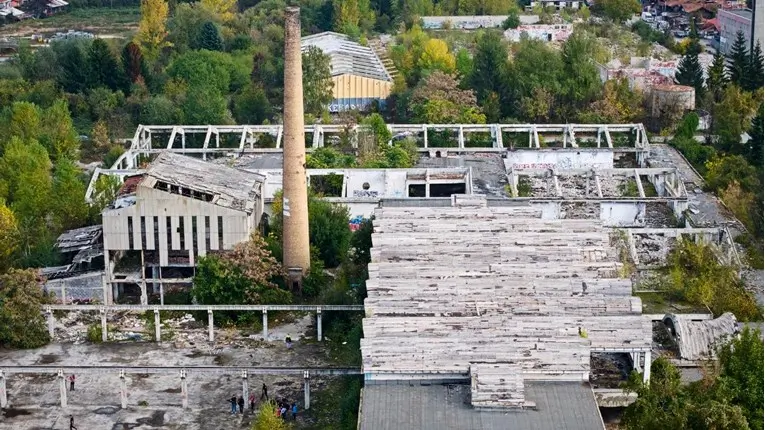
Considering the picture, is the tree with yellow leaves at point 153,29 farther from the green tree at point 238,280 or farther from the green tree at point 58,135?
the green tree at point 238,280

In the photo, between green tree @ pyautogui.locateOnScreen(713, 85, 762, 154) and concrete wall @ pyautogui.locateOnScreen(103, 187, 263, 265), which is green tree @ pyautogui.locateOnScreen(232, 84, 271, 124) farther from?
concrete wall @ pyautogui.locateOnScreen(103, 187, 263, 265)

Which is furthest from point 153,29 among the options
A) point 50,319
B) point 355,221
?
point 50,319

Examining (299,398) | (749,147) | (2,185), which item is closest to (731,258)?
(749,147)

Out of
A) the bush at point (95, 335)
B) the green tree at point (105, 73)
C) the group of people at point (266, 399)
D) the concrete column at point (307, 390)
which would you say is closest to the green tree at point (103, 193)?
the bush at point (95, 335)

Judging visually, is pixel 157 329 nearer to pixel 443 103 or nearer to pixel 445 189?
pixel 445 189

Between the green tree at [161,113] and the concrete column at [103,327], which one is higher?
the green tree at [161,113]

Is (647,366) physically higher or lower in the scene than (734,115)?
lower

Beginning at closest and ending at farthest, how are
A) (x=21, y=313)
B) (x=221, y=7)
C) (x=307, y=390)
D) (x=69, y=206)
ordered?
(x=307, y=390) → (x=21, y=313) → (x=69, y=206) → (x=221, y=7)
